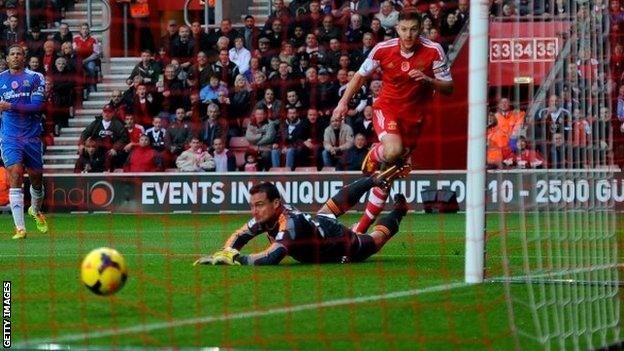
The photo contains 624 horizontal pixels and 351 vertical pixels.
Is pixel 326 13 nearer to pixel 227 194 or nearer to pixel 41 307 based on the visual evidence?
pixel 227 194

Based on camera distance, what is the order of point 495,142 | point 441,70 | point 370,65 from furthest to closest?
point 370,65, point 441,70, point 495,142

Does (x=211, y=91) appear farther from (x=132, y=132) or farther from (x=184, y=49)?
(x=132, y=132)

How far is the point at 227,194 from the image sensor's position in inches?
810

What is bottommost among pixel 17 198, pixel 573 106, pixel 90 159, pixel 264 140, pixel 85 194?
pixel 85 194

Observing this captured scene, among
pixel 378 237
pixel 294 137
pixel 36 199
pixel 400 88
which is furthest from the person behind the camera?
pixel 294 137

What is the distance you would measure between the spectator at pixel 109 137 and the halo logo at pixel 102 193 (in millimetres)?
310

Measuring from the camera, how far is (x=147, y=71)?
2075cm

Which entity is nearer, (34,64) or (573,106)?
(573,106)

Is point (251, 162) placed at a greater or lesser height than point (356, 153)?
lesser

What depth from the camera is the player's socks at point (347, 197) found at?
12531 mm

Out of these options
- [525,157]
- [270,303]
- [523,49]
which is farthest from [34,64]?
[525,157]

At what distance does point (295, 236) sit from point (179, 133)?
10026 mm

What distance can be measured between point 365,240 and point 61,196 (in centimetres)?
1022

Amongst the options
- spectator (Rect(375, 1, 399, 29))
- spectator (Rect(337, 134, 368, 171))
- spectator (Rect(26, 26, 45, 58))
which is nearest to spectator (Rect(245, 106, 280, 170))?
spectator (Rect(337, 134, 368, 171))
